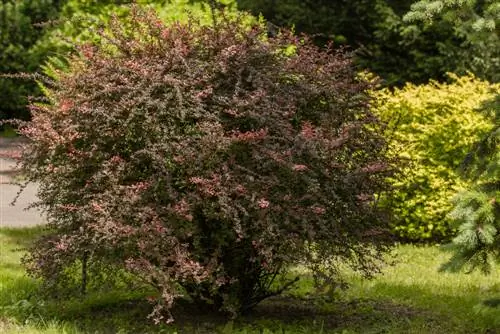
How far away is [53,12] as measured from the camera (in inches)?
910

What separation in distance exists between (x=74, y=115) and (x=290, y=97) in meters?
1.55

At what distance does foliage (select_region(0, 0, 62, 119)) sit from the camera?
907 inches

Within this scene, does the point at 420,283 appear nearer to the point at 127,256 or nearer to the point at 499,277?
the point at 499,277

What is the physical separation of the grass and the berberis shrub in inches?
12.0

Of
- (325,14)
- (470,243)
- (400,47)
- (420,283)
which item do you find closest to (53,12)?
(325,14)

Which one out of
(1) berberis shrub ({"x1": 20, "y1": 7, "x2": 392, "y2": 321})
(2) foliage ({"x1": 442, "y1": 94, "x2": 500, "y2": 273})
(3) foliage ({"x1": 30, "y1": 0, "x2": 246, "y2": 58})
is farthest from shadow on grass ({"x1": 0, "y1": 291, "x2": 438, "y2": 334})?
(3) foliage ({"x1": 30, "y1": 0, "x2": 246, "y2": 58})

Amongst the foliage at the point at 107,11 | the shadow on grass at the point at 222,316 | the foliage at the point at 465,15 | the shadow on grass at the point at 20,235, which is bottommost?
the shadow on grass at the point at 20,235

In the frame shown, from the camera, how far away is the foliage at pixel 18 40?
23031mm

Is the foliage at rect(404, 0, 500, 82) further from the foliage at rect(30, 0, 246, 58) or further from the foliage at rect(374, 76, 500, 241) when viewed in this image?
the foliage at rect(30, 0, 246, 58)

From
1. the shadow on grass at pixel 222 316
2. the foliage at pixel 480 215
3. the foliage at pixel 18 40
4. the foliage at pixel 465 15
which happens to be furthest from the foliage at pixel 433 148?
the foliage at pixel 18 40

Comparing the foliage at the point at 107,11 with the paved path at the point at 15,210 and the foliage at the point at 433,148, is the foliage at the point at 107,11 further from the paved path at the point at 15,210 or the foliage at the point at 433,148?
the foliage at the point at 433,148

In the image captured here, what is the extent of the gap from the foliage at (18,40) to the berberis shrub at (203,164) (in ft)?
55.3

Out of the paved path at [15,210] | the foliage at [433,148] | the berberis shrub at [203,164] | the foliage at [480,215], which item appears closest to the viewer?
the foliage at [480,215]

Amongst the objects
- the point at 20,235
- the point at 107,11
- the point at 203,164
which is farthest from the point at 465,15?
the point at 107,11
